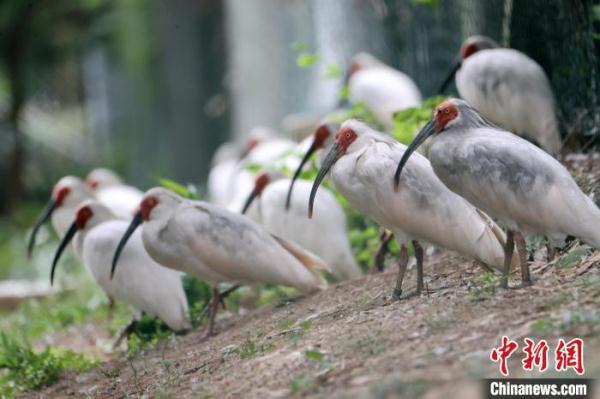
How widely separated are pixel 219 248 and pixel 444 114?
2.46 meters

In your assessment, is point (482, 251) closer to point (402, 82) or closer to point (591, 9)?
point (591, 9)

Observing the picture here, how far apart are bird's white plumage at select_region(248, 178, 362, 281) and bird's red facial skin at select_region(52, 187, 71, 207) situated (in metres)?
2.71

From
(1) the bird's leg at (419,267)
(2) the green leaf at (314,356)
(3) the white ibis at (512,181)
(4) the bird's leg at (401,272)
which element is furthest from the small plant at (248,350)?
(3) the white ibis at (512,181)

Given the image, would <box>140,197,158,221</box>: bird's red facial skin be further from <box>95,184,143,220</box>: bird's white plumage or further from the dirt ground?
<box>95,184,143,220</box>: bird's white plumage

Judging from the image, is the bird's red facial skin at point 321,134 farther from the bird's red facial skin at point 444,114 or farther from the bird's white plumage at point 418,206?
the bird's red facial skin at point 444,114

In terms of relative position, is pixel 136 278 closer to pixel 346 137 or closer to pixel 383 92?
pixel 346 137

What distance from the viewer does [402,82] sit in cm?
1235

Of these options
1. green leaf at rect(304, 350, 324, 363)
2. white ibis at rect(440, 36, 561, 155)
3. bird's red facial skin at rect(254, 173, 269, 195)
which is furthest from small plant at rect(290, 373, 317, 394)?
bird's red facial skin at rect(254, 173, 269, 195)

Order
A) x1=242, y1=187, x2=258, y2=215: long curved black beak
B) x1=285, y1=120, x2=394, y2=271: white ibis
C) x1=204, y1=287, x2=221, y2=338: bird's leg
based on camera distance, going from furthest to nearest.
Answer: x1=242, y1=187, x2=258, y2=215: long curved black beak → x1=285, y1=120, x2=394, y2=271: white ibis → x1=204, y1=287, x2=221, y2=338: bird's leg

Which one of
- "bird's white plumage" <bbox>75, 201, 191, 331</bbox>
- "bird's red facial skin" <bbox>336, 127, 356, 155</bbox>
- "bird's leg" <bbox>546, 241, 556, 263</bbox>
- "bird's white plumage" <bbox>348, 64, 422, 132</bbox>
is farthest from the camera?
"bird's white plumage" <bbox>348, 64, 422, 132</bbox>

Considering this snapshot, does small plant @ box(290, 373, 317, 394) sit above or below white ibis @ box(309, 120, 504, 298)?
below

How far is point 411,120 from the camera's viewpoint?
9.88 m

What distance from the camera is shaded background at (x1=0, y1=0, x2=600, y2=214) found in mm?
9664

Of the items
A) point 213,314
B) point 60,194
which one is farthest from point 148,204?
point 60,194
